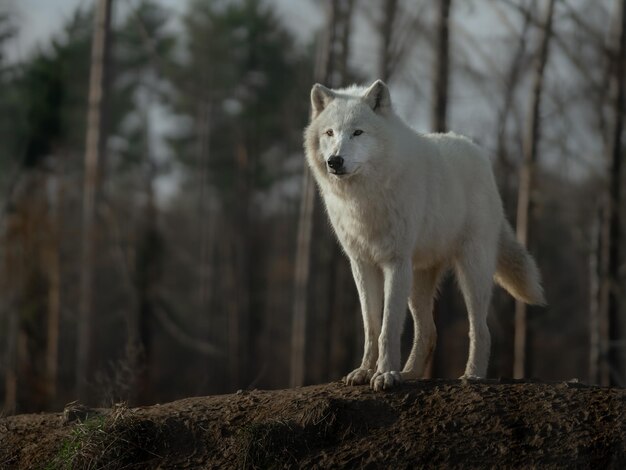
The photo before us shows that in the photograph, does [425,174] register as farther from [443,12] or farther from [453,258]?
[443,12]

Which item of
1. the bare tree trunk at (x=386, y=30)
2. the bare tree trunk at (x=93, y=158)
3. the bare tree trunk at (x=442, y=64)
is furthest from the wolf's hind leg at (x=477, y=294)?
the bare tree trunk at (x=386, y=30)

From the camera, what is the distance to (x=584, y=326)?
1218 inches

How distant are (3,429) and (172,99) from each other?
28.6m

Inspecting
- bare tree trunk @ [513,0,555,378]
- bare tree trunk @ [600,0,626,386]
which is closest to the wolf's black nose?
bare tree trunk @ [513,0,555,378]

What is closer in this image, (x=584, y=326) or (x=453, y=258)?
(x=453, y=258)

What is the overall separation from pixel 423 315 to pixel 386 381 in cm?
143

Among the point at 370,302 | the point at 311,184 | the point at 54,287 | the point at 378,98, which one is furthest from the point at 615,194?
the point at 54,287

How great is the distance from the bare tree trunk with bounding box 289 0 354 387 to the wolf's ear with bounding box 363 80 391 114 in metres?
10.4

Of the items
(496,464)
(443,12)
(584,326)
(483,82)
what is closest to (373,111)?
(496,464)

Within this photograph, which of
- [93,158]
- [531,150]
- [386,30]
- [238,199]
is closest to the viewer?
[531,150]

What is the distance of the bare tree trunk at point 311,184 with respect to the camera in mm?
18031

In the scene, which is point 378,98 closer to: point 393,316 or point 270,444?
point 393,316

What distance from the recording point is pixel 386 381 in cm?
597

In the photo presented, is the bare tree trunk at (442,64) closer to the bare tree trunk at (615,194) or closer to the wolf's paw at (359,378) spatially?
the bare tree trunk at (615,194)
